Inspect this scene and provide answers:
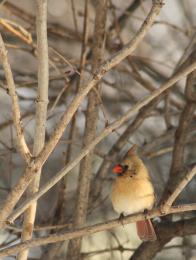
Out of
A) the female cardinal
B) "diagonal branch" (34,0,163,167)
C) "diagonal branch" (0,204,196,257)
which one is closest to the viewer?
"diagonal branch" (34,0,163,167)

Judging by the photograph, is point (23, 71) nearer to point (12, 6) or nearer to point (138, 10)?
point (12, 6)

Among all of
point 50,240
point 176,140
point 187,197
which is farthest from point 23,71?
point 50,240

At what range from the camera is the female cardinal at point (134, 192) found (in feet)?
7.49

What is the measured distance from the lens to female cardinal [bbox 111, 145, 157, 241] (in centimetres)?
228

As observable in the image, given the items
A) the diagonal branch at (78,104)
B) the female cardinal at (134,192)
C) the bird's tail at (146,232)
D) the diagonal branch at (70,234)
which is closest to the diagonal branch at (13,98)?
the diagonal branch at (78,104)

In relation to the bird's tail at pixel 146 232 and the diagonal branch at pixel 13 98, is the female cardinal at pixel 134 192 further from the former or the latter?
the diagonal branch at pixel 13 98

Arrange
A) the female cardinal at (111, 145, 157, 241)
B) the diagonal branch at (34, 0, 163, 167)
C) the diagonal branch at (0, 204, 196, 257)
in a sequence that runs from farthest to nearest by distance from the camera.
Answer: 1. the female cardinal at (111, 145, 157, 241)
2. the diagonal branch at (0, 204, 196, 257)
3. the diagonal branch at (34, 0, 163, 167)

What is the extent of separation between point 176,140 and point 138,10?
79cm

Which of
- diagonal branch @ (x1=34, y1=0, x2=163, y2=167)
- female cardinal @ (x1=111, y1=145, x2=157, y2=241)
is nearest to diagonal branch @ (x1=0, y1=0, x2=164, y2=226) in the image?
diagonal branch @ (x1=34, y1=0, x2=163, y2=167)

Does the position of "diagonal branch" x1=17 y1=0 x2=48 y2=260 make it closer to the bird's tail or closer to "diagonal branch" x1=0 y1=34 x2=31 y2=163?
"diagonal branch" x1=0 y1=34 x2=31 y2=163

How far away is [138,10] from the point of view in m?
2.96

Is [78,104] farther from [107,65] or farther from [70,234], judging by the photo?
[70,234]

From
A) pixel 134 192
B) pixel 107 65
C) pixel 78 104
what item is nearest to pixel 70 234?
pixel 78 104

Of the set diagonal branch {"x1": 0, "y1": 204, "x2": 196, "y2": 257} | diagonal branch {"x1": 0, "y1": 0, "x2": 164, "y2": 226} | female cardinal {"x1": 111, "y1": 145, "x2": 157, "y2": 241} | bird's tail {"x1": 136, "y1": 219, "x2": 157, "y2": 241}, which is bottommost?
diagonal branch {"x1": 0, "y1": 204, "x2": 196, "y2": 257}
